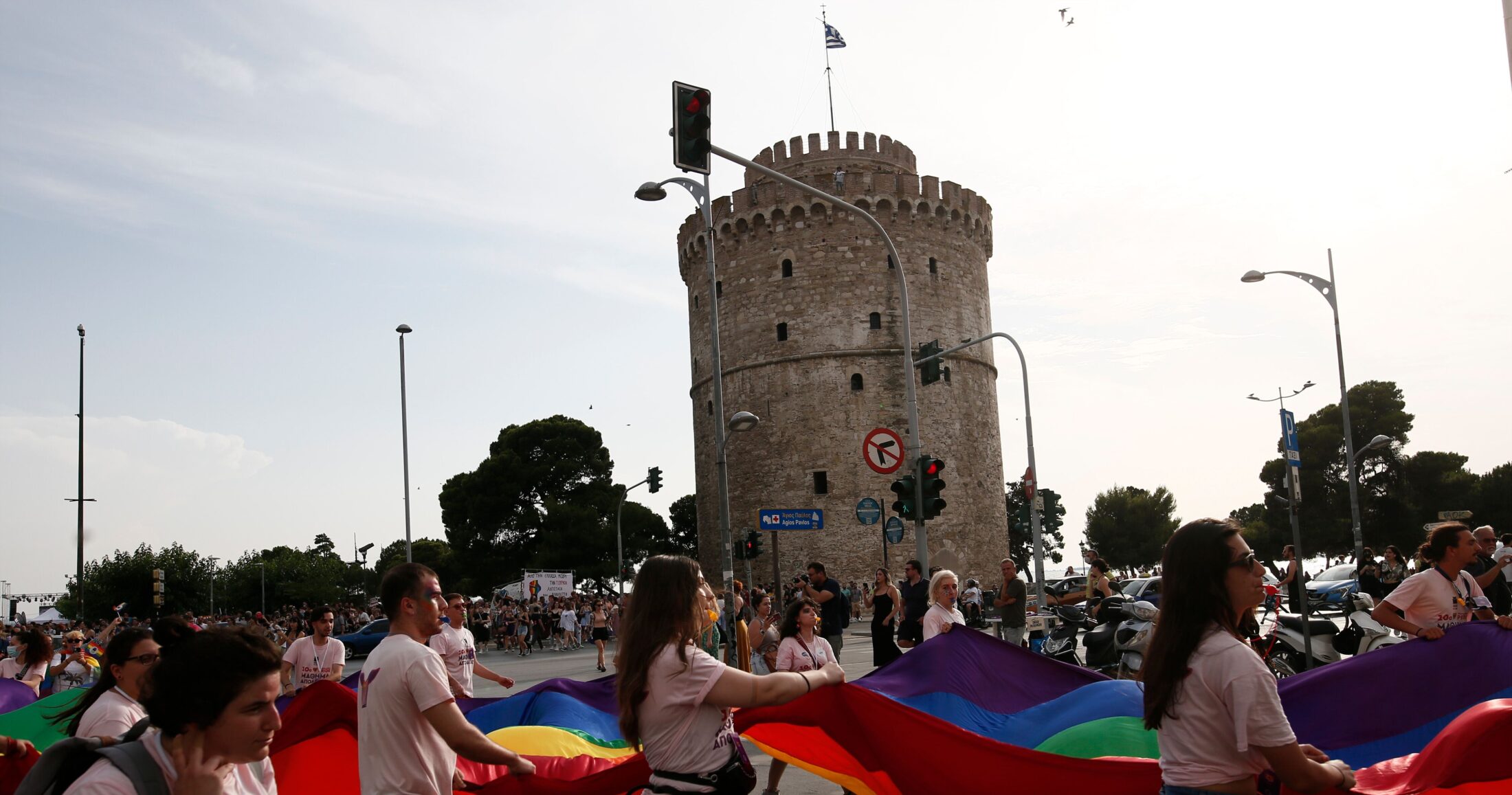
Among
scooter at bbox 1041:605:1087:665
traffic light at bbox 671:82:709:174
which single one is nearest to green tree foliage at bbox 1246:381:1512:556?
scooter at bbox 1041:605:1087:665

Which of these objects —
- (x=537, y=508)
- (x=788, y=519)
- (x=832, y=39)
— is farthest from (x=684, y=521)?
(x=788, y=519)

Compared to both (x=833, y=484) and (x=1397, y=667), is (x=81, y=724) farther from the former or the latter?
(x=833, y=484)

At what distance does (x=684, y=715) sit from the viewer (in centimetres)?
399

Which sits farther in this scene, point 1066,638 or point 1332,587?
point 1332,587

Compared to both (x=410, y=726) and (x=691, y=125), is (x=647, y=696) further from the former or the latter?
(x=691, y=125)

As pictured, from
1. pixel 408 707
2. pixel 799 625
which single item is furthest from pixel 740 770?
pixel 799 625

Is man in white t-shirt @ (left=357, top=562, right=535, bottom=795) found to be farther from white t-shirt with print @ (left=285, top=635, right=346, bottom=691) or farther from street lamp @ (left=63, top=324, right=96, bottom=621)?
street lamp @ (left=63, top=324, right=96, bottom=621)

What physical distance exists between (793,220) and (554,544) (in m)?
23.7

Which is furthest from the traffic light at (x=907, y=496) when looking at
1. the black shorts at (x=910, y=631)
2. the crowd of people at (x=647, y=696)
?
the crowd of people at (x=647, y=696)

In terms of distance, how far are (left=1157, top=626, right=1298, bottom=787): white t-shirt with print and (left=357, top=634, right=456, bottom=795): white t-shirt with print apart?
7.73 ft

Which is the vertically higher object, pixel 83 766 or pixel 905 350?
pixel 905 350

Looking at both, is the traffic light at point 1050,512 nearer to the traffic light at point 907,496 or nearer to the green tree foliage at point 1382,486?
the traffic light at point 907,496

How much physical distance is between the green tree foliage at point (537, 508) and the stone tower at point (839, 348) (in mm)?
14913

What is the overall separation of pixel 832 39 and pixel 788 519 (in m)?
23.5
